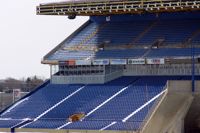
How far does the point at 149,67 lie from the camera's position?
45.3 meters

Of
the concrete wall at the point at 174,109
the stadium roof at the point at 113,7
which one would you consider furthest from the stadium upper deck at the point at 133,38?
the concrete wall at the point at 174,109

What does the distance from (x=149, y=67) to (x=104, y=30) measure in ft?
19.7

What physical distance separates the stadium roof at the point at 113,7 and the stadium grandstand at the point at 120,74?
2.4 inches

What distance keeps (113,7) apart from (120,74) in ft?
14.5

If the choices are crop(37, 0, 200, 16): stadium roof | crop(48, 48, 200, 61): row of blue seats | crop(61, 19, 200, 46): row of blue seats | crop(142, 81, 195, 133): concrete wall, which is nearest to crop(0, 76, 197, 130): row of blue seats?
crop(142, 81, 195, 133): concrete wall

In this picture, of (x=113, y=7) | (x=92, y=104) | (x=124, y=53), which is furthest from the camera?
(x=113, y=7)

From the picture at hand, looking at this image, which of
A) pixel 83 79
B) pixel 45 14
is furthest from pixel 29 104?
pixel 45 14

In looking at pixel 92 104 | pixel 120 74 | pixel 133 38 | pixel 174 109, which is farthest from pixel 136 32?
pixel 174 109

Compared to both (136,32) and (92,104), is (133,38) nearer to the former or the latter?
(136,32)

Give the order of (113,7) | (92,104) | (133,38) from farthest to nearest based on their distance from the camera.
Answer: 1. (133,38)
2. (113,7)
3. (92,104)

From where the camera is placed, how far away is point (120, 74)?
152 ft

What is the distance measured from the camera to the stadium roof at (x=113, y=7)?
4447 centimetres

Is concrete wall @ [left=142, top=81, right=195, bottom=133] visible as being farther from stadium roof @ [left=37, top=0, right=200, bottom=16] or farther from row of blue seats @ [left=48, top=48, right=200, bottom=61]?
stadium roof @ [left=37, top=0, right=200, bottom=16]

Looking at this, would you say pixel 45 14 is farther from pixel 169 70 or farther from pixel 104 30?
pixel 169 70
